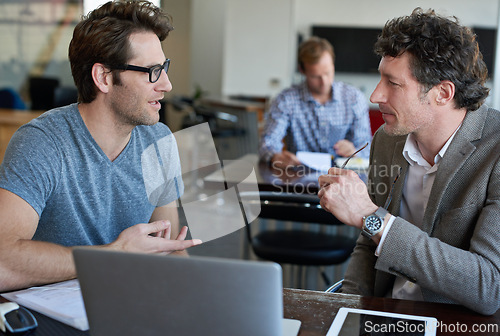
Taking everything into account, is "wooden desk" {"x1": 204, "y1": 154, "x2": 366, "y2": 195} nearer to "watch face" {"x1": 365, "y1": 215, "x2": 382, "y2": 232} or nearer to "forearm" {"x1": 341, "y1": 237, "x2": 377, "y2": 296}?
"forearm" {"x1": 341, "y1": 237, "x2": 377, "y2": 296}

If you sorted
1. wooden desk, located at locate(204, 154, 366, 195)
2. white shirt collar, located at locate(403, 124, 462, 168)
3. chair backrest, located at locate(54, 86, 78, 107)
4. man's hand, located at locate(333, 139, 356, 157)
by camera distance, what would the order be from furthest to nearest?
chair backrest, located at locate(54, 86, 78, 107) < man's hand, located at locate(333, 139, 356, 157) < wooden desk, located at locate(204, 154, 366, 195) < white shirt collar, located at locate(403, 124, 462, 168)

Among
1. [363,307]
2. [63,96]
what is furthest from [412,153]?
[63,96]

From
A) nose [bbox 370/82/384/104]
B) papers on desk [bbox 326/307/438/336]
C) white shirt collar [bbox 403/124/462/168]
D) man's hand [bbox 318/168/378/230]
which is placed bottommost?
papers on desk [bbox 326/307/438/336]

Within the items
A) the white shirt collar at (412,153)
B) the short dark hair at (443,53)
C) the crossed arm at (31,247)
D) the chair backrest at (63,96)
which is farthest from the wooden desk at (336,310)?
the chair backrest at (63,96)

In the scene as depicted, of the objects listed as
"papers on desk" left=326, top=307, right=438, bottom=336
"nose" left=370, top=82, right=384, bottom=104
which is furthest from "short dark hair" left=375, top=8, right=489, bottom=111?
"papers on desk" left=326, top=307, right=438, bottom=336

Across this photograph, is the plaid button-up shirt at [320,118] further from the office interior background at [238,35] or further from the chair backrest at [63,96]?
the office interior background at [238,35]

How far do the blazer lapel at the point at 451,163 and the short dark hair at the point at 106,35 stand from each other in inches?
37.1

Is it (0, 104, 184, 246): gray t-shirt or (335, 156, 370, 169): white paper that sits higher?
(0, 104, 184, 246): gray t-shirt

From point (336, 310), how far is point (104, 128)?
0.89 metres

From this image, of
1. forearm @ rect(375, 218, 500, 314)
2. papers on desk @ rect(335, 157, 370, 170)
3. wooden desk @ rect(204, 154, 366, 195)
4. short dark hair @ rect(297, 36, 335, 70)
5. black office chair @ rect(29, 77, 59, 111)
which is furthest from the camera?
black office chair @ rect(29, 77, 59, 111)

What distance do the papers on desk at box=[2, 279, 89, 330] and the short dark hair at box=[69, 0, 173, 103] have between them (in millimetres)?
642

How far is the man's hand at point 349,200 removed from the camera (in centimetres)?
139

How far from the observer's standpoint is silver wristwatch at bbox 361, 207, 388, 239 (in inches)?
53.3

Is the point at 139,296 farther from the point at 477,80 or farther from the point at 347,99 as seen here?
the point at 347,99
